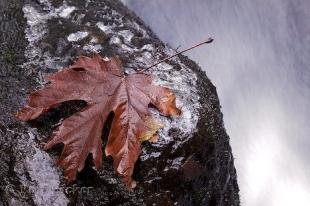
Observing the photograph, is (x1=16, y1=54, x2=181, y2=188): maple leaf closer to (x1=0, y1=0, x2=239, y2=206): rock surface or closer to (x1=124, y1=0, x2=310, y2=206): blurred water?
(x1=0, y1=0, x2=239, y2=206): rock surface

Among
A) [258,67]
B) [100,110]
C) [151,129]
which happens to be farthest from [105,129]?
[258,67]

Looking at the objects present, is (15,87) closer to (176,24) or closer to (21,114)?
(21,114)

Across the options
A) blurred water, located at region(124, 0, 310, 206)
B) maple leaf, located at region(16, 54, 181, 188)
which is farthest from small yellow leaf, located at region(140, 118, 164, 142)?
blurred water, located at region(124, 0, 310, 206)

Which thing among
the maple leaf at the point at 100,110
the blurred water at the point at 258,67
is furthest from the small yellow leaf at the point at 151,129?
the blurred water at the point at 258,67

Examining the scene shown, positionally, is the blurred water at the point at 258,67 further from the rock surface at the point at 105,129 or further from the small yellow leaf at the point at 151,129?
the small yellow leaf at the point at 151,129

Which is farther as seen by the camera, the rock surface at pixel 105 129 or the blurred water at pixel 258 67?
the blurred water at pixel 258 67

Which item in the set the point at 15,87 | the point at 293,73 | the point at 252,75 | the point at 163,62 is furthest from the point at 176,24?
the point at 15,87

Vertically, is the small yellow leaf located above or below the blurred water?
below
